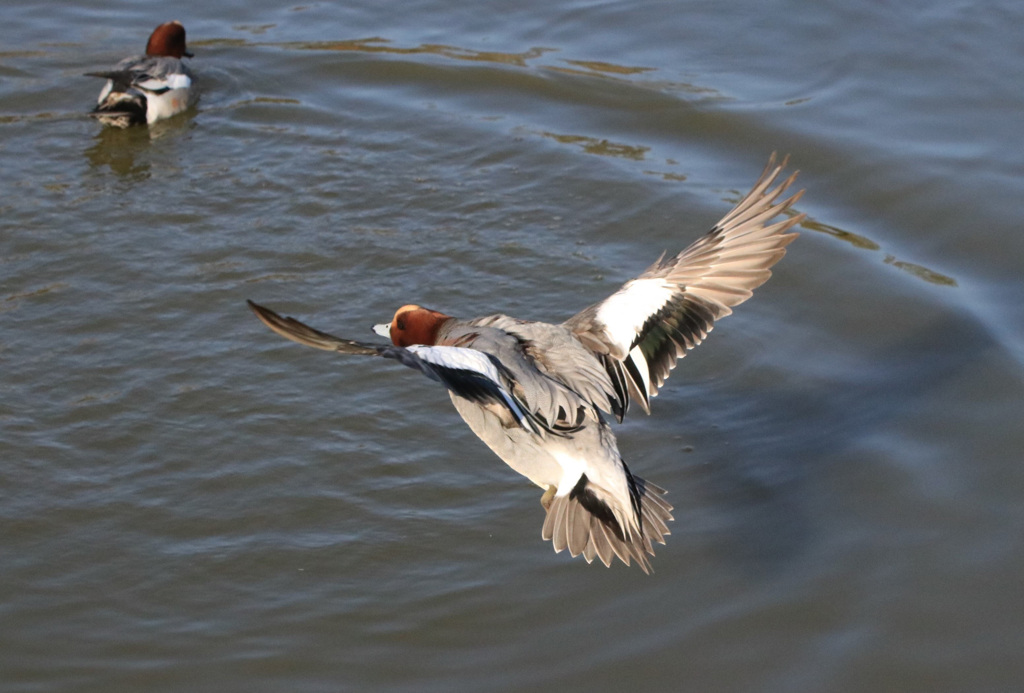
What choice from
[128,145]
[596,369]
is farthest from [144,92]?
[596,369]

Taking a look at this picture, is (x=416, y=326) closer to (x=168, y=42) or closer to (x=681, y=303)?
(x=681, y=303)

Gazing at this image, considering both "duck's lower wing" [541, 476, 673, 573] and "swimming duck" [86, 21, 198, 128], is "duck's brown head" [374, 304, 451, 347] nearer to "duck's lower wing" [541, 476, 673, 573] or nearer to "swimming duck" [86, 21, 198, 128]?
"duck's lower wing" [541, 476, 673, 573]

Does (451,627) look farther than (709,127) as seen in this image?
No

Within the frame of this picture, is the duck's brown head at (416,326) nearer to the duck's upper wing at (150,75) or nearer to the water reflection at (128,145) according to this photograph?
the water reflection at (128,145)

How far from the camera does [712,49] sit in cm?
856

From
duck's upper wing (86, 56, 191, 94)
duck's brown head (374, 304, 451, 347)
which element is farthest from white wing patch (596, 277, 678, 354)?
duck's upper wing (86, 56, 191, 94)

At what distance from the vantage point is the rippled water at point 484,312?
389cm

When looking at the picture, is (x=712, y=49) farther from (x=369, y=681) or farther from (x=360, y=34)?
(x=369, y=681)

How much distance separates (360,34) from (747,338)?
15.8 feet

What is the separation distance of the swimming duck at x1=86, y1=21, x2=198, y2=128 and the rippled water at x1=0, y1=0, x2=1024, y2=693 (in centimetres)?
18

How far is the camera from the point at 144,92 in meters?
7.60

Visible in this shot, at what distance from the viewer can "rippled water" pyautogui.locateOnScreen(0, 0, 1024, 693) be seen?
3.89 m

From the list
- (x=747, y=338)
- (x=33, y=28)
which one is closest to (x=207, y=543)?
(x=747, y=338)

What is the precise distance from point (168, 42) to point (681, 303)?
5594 millimetres
